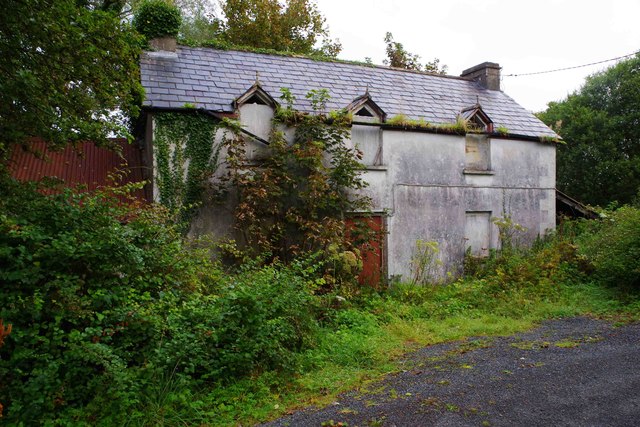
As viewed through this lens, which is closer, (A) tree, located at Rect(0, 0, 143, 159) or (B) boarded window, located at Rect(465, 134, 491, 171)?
(A) tree, located at Rect(0, 0, 143, 159)

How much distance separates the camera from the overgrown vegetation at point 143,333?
16.0 feet

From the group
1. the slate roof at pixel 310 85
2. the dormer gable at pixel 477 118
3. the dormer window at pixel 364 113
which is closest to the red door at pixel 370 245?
the dormer window at pixel 364 113

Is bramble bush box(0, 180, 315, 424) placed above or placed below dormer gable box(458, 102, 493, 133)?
below

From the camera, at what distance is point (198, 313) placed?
586 centimetres

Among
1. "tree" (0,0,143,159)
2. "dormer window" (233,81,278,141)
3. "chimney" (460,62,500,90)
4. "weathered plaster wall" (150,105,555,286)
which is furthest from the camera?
"chimney" (460,62,500,90)

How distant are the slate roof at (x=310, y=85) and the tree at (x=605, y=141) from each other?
848 centimetres

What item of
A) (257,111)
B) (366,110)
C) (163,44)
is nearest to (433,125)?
(366,110)

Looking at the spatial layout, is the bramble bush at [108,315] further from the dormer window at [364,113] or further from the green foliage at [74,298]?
the dormer window at [364,113]

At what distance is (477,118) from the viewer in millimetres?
14156

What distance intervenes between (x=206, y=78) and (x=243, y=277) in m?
7.18

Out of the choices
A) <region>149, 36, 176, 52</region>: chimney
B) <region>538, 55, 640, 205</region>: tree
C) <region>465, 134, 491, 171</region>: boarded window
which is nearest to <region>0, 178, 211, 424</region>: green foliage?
<region>149, 36, 176, 52</region>: chimney

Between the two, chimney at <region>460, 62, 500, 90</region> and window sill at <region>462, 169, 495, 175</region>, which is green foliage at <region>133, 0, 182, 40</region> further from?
chimney at <region>460, 62, 500, 90</region>

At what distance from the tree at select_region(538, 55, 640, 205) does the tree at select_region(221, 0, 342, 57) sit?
46.6ft

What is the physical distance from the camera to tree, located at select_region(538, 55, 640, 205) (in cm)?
2172
